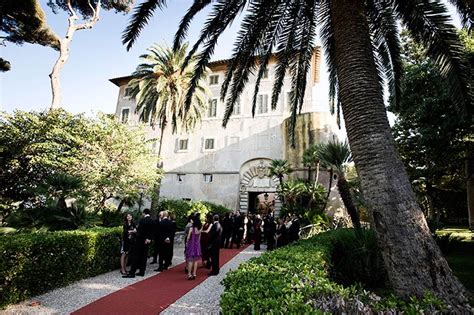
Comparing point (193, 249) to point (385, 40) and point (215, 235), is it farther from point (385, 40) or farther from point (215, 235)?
point (385, 40)

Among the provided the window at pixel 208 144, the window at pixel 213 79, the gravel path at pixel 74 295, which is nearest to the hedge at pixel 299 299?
the gravel path at pixel 74 295

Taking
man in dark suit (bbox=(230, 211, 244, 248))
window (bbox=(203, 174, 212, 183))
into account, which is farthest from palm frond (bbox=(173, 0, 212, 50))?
window (bbox=(203, 174, 212, 183))

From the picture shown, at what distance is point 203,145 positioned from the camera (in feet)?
93.1

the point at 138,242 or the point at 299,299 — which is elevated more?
the point at 299,299

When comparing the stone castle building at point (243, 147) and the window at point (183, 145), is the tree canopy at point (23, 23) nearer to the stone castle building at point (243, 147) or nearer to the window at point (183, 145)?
the stone castle building at point (243, 147)

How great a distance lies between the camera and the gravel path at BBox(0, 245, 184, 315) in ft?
16.9

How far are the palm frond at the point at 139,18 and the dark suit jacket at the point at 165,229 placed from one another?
546 cm

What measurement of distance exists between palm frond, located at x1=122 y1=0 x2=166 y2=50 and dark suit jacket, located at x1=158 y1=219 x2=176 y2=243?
5.46 meters

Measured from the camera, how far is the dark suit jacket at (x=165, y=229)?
8820 millimetres

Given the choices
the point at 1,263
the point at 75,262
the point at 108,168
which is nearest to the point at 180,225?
the point at 108,168

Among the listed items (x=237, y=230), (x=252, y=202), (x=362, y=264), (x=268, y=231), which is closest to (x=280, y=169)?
(x=252, y=202)

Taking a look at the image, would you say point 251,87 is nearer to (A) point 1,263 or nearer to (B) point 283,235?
(B) point 283,235

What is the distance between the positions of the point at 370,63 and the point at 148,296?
6207 millimetres

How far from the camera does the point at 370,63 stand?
4676 mm
